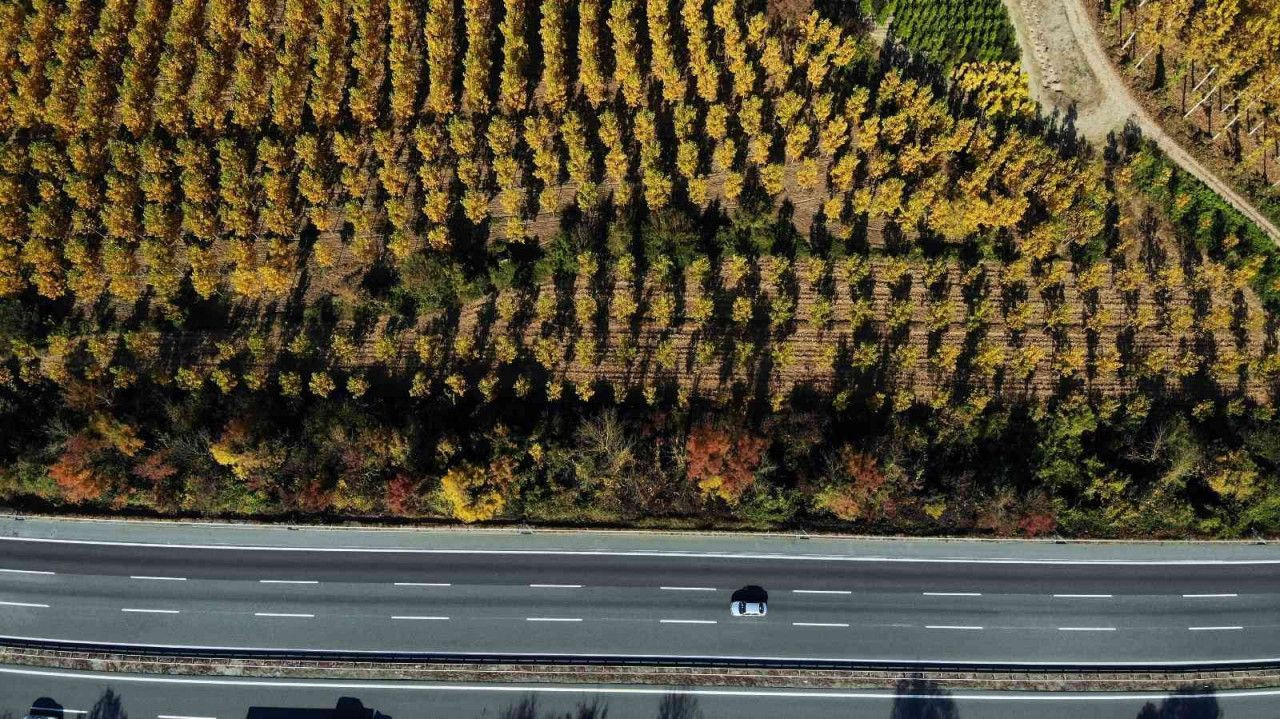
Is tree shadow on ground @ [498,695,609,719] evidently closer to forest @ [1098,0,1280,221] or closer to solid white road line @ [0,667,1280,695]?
solid white road line @ [0,667,1280,695]

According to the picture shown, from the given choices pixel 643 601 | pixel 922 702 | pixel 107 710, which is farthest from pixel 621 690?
pixel 107 710

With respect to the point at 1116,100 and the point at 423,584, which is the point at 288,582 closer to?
the point at 423,584

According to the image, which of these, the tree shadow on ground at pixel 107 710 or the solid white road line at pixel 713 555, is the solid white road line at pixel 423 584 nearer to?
the solid white road line at pixel 713 555

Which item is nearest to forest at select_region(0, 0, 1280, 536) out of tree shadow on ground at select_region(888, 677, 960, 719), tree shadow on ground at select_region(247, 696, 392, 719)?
tree shadow on ground at select_region(888, 677, 960, 719)

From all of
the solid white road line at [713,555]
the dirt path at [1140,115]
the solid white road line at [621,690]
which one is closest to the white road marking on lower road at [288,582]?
the solid white road line at [713,555]

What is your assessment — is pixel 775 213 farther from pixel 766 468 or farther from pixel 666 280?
pixel 766 468

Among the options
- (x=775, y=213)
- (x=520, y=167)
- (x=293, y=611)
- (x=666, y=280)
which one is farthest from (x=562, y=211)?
Answer: (x=293, y=611)
